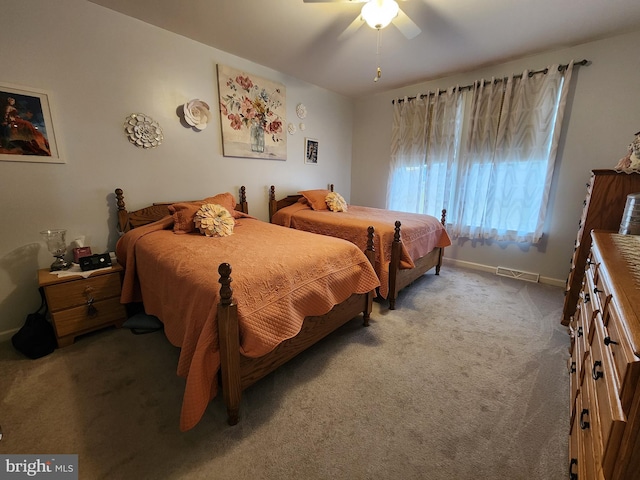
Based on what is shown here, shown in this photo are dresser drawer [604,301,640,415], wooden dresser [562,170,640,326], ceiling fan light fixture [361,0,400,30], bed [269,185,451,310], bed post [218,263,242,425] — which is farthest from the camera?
bed [269,185,451,310]

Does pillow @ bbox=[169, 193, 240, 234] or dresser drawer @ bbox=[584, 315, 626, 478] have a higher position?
pillow @ bbox=[169, 193, 240, 234]

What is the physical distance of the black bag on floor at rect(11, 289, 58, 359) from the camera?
5.88 feet

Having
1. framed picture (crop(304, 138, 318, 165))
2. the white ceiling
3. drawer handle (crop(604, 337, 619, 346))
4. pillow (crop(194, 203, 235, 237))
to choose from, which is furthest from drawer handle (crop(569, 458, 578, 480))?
framed picture (crop(304, 138, 318, 165))

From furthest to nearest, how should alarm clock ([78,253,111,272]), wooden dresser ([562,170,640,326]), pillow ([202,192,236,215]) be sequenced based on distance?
pillow ([202,192,236,215]), alarm clock ([78,253,111,272]), wooden dresser ([562,170,640,326])

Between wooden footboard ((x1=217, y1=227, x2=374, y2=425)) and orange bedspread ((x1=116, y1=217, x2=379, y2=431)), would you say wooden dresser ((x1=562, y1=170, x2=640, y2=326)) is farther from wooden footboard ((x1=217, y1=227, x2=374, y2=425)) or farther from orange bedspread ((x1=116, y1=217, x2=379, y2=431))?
wooden footboard ((x1=217, y1=227, x2=374, y2=425))

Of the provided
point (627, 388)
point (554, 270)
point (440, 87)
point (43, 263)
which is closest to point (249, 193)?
point (43, 263)

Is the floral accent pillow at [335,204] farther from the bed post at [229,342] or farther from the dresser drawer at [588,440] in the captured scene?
the dresser drawer at [588,440]

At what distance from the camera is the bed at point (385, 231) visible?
245cm

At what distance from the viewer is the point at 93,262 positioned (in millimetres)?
2047

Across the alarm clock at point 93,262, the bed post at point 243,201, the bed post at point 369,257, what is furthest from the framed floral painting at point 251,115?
the bed post at point 369,257

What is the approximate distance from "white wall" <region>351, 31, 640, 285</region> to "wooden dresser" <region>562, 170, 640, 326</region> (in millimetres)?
1035

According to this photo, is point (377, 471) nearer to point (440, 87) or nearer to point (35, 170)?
point (35, 170)

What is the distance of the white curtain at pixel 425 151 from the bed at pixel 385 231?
2.00 feet

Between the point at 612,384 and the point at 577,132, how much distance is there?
3.20 m
